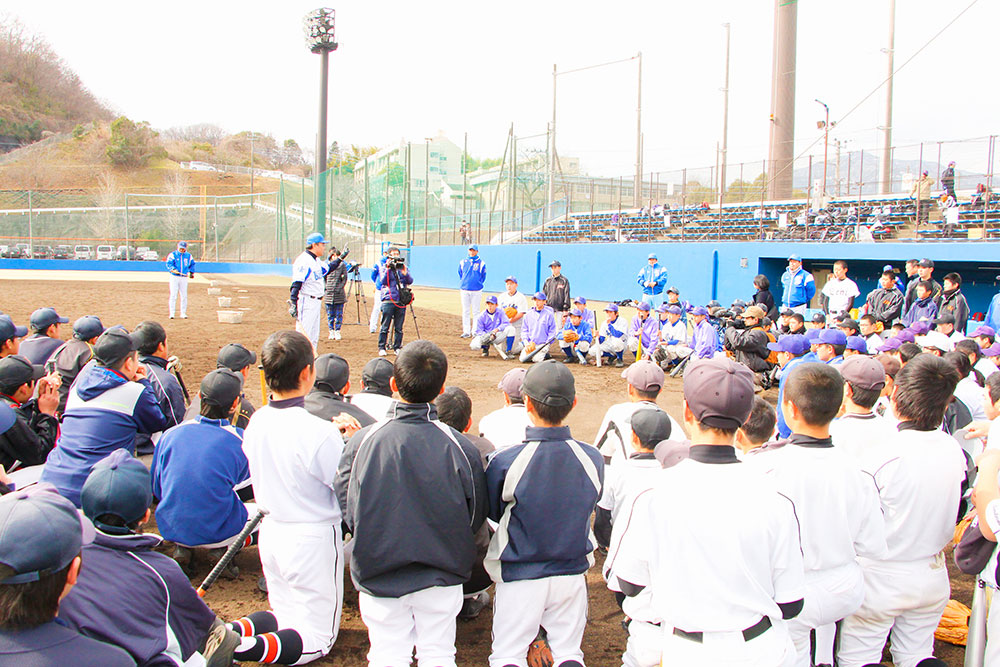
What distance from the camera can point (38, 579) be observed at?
1.71m

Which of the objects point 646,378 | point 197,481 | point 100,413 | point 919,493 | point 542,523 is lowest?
point 197,481

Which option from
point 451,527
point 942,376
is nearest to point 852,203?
point 942,376

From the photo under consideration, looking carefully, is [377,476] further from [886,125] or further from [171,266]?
[886,125]

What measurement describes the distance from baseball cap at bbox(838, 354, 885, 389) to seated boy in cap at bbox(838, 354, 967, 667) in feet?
0.53

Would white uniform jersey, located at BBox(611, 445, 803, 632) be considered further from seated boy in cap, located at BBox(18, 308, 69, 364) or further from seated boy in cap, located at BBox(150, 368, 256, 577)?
seated boy in cap, located at BBox(18, 308, 69, 364)

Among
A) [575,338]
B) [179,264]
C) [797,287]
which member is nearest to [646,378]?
[575,338]

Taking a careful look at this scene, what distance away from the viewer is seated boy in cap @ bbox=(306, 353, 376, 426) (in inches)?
151

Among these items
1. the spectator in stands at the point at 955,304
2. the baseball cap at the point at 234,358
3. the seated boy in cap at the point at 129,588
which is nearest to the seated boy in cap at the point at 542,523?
the seated boy in cap at the point at 129,588

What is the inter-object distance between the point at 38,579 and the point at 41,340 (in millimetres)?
5100

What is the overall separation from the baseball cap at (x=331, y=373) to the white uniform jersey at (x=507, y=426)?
972mm

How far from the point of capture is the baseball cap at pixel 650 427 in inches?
139

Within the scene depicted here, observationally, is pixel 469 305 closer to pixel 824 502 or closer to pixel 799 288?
pixel 799 288

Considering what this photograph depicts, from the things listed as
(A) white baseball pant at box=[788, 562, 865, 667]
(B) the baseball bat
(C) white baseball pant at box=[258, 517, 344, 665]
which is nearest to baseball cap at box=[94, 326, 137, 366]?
(B) the baseball bat

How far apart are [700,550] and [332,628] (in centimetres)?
200
